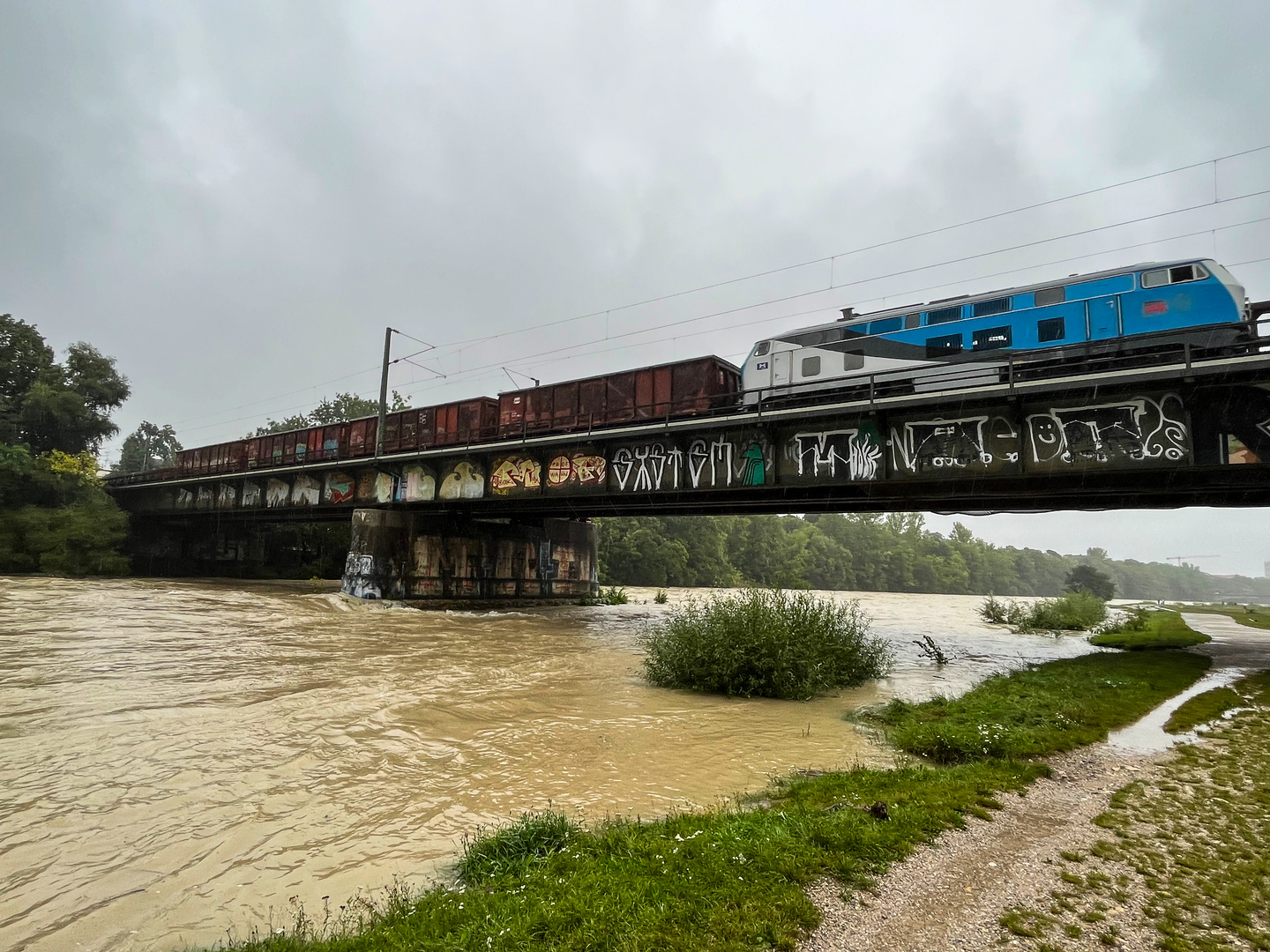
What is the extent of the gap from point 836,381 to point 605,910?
19.4 metres

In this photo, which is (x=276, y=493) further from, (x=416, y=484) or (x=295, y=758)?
(x=295, y=758)

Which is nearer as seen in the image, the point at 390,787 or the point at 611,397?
the point at 390,787

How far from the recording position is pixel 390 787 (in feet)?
25.0

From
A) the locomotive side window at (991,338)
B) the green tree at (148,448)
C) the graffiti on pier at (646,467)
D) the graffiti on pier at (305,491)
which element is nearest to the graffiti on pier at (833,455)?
the locomotive side window at (991,338)

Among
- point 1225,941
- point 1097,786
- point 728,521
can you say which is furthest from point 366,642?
point 728,521

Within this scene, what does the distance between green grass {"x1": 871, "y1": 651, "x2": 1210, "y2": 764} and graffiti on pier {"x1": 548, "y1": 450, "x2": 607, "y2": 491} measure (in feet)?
51.0

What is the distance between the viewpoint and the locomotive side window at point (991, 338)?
18.7 metres

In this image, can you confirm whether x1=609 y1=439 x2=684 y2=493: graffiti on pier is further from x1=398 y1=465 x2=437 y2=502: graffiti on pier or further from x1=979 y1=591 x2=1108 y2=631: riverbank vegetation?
x1=979 y1=591 x2=1108 y2=631: riverbank vegetation

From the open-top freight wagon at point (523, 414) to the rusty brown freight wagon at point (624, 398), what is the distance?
4 cm

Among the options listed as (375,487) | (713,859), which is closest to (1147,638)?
(713,859)

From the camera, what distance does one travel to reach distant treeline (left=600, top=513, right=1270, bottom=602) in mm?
78125

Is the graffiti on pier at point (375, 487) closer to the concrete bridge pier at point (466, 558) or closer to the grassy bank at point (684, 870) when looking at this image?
the concrete bridge pier at point (466, 558)

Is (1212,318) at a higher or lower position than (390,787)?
higher

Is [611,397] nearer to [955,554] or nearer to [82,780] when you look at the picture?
[82,780]
